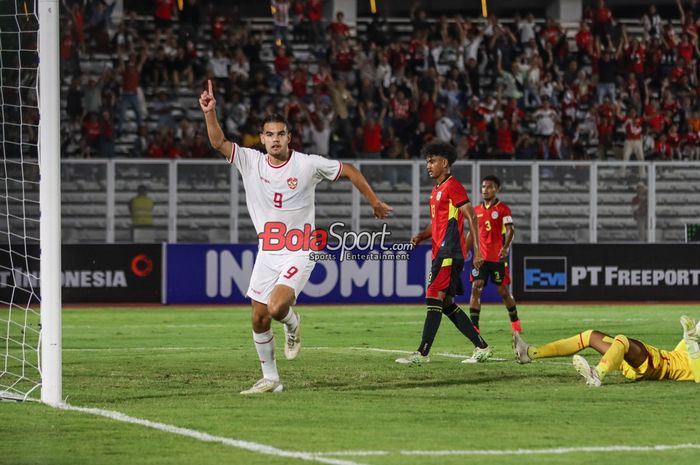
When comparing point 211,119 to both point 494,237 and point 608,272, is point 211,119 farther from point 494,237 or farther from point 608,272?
point 608,272

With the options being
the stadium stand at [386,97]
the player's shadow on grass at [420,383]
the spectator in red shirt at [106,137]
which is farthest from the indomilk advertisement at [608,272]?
the player's shadow on grass at [420,383]

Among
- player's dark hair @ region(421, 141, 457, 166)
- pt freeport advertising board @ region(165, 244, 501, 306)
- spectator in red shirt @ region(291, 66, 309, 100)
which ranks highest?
spectator in red shirt @ region(291, 66, 309, 100)

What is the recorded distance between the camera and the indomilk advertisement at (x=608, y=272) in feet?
88.0

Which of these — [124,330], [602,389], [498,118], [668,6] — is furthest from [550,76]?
[602,389]

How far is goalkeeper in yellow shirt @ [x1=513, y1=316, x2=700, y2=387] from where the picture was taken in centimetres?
1121

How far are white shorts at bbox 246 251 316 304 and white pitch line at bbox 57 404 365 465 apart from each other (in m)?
1.98

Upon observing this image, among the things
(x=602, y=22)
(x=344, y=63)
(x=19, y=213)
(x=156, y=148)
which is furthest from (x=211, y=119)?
(x=602, y=22)

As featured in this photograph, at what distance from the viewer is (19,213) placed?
75.9ft

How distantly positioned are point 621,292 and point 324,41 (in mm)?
10520

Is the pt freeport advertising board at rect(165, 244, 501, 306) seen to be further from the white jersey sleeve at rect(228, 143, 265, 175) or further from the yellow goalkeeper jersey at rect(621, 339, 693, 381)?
the yellow goalkeeper jersey at rect(621, 339, 693, 381)

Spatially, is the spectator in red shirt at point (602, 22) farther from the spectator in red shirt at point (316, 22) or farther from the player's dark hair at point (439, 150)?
the player's dark hair at point (439, 150)

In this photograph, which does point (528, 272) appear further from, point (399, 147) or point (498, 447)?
point (498, 447)

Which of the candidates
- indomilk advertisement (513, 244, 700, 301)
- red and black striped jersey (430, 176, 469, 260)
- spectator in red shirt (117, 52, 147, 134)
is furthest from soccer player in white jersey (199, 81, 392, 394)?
spectator in red shirt (117, 52, 147, 134)

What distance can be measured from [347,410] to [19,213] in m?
14.5
